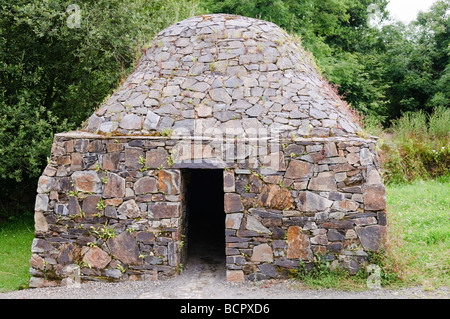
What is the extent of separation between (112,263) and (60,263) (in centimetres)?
77

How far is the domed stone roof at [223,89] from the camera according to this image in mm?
6023

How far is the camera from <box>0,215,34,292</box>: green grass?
20.5 feet

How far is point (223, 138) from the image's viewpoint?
19.0 feet

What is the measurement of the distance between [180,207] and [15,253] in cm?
408

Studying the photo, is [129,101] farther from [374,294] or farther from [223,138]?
[374,294]

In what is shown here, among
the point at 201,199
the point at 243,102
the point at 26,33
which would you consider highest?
→ the point at 26,33

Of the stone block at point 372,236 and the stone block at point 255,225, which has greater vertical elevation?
the stone block at point 255,225

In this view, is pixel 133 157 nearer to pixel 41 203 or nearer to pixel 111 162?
pixel 111 162

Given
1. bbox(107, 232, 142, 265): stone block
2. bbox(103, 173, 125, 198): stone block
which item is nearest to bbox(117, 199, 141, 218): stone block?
bbox(103, 173, 125, 198): stone block

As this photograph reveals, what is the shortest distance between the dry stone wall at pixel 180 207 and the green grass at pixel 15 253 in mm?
686

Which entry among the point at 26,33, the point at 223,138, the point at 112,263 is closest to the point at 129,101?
the point at 223,138

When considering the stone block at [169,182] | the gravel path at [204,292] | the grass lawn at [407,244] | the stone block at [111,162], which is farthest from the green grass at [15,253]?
the stone block at [169,182]

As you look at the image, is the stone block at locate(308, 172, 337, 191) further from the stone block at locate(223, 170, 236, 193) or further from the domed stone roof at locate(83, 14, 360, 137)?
the stone block at locate(223, 170, 236, 193)

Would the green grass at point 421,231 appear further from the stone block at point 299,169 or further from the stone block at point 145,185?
the stone block at point 145,185
